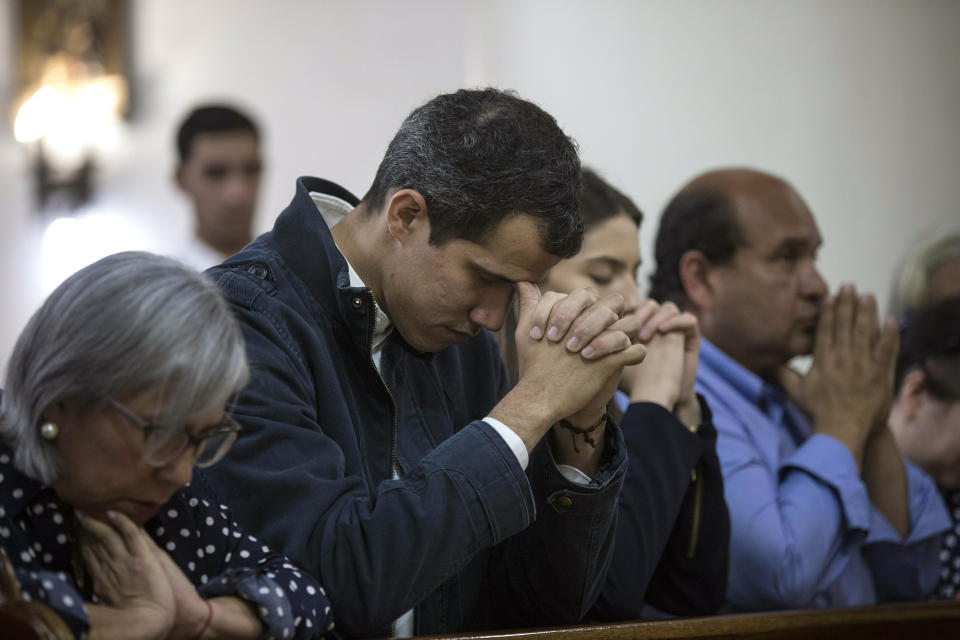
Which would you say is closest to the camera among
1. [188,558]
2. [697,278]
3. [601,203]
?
[188,558]

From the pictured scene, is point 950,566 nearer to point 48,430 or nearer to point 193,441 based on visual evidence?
point 193,441

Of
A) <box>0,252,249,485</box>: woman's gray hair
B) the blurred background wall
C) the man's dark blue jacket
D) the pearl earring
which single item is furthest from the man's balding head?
the pearl earring

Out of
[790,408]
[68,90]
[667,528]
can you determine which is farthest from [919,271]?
[68,90]

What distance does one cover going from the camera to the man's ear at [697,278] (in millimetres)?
2928

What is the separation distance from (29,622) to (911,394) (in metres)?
2.37

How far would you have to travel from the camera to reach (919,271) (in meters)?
3.84

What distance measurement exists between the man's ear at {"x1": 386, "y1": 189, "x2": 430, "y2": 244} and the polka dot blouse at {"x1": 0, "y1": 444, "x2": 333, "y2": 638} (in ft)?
1.70

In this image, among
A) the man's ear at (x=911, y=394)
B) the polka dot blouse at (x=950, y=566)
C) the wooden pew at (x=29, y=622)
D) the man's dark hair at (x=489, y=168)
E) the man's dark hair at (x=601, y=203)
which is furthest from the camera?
the man's ear at (x=911, y=394)

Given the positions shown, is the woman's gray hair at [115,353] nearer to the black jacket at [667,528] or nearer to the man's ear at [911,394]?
the black jacket at [667,528]

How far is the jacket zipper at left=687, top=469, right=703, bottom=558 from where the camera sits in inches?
88.7

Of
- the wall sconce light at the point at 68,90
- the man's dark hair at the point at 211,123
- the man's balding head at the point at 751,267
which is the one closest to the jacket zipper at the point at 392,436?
the man's balding head at the point at 751,267

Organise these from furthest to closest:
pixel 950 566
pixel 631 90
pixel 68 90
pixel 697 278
→ pixel 68 90 → pixel 631 90 → pixel 697 278 → pixel 950 566

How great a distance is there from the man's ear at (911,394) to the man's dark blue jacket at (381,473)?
4.31ft

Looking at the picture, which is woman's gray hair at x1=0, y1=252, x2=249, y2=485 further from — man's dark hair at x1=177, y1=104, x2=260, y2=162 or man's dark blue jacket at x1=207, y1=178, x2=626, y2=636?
man's dark hair at x1=177, y1=104, x2=260, y2=162
